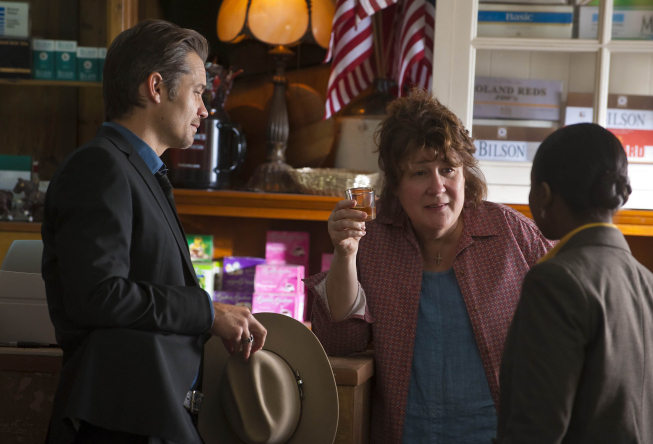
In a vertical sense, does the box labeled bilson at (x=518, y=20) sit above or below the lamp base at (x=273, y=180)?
above

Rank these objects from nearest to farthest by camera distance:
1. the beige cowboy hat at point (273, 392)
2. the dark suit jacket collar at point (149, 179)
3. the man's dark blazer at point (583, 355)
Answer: the man's dark blazer at point (583, 355)
the dark suit jacket collar at point (149, 179)
the beige cowboy hat at point (273, 392)

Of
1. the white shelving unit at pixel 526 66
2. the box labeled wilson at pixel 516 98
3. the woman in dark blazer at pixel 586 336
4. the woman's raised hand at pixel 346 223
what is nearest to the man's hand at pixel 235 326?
the woman's raised hand at pixel 346 223

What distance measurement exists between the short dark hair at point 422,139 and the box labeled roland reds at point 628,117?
30.2 inches

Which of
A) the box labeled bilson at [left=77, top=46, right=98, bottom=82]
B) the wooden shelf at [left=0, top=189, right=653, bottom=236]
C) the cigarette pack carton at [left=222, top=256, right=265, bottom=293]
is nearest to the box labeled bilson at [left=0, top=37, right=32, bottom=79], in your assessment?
the box labeled bilson at [left=77, top=46, right=98, bottom=82]

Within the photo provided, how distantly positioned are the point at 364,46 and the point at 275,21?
0.33 m

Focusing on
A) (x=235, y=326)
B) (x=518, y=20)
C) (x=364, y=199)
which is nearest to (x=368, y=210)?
(x=364, y=199)

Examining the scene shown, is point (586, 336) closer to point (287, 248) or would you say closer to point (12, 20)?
point (287, 248)

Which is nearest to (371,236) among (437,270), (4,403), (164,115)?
(437,270)

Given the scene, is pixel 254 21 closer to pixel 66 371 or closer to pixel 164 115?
pixel 164 115

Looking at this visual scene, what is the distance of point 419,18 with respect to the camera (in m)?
2.22

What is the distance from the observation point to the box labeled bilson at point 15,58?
227cm

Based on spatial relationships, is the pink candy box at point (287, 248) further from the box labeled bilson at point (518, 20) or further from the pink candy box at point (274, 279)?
the box labeled bilson at point (518, 20)

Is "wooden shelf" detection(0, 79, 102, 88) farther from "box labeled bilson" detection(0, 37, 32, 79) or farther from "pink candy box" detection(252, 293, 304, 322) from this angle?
"pink candy box" detection(252, 293, 304, 322)

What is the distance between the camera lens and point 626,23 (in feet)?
6.94
